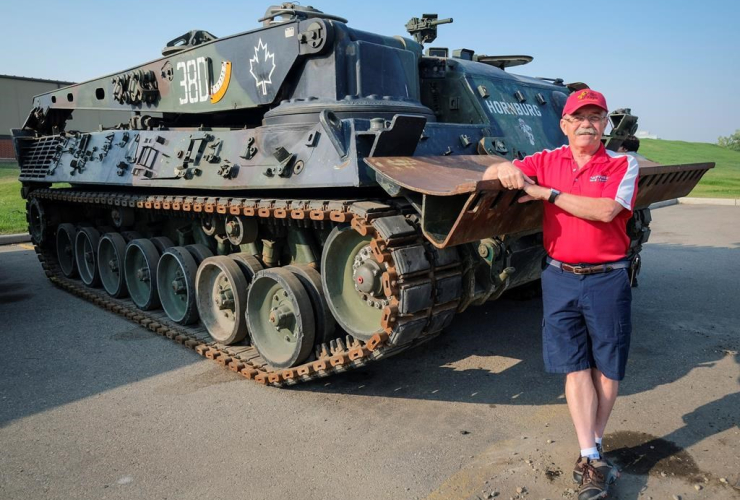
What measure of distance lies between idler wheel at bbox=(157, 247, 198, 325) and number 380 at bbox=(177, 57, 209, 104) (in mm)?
1776

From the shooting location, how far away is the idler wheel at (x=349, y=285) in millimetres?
4844

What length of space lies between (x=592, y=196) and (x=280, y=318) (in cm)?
303

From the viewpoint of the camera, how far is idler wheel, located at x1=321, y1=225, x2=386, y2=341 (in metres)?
4.84

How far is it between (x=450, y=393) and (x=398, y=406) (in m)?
0.52

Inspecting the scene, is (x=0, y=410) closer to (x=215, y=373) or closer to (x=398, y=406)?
(x=215, y=373)

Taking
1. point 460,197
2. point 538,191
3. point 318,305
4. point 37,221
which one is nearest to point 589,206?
point 538,191

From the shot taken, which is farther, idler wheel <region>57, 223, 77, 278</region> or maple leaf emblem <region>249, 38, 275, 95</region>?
idler wheel <region>57, 223, 77, 278</region>

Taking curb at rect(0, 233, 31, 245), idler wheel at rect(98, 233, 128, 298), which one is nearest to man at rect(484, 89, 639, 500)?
idler wheel at rect(98, 233, 128, 298)

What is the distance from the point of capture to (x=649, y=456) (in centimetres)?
401

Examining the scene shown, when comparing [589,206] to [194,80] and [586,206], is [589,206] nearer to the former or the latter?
[586,206]

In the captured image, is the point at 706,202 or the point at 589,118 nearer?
the point at 589,118

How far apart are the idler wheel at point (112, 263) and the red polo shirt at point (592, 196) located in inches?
244

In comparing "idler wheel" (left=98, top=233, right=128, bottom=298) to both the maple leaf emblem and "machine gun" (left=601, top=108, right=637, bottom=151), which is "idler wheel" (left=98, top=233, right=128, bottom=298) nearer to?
the maple leaf emblem

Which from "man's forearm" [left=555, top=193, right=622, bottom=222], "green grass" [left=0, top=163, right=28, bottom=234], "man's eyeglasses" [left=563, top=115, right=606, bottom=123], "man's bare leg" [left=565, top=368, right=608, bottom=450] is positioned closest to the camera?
"man's forearm" [left=555, top=193, right=622, bottom=222]
